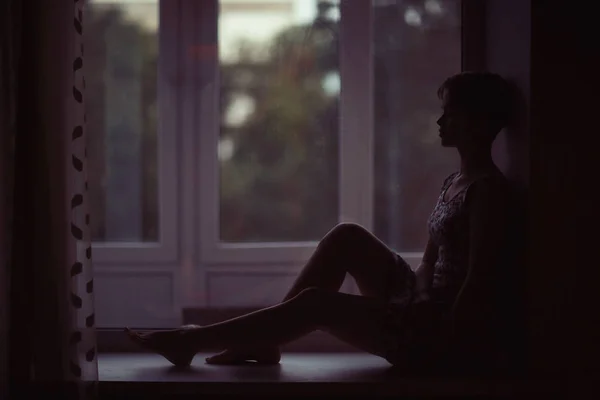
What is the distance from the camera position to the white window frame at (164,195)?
2.30 m

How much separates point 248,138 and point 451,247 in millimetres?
839

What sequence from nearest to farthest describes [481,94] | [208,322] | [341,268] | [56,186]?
[56,186] → [481,94] → [341,268] → [208,322]

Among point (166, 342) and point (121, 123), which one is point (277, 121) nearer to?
point (121, 123)

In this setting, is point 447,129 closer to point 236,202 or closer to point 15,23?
point 236,202

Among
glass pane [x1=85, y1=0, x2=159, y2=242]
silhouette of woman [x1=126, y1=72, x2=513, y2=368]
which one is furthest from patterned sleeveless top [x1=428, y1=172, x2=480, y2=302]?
glass pane [x1=85, y1=0, x2=159, y2=242]

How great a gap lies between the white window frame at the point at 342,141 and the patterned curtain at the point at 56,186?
673 mm

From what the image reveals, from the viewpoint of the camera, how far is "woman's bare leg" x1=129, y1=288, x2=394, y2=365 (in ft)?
5.60

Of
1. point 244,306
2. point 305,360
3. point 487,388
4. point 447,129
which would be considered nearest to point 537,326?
point 487,388

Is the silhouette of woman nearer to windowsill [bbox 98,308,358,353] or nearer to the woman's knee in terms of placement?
the woman's knee

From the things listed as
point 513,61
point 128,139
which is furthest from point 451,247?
point 128,139

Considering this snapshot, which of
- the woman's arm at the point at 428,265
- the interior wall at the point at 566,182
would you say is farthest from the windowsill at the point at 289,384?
the woman's arm at the point at 428,265

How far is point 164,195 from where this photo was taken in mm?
2330

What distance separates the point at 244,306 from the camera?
228cm

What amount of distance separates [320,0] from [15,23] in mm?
1003
